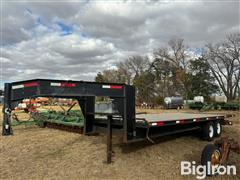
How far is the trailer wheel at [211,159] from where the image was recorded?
5414 mm

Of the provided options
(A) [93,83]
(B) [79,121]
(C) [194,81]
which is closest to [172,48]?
(C) [194,81]

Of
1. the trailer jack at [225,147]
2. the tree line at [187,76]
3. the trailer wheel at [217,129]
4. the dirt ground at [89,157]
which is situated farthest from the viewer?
the tree line at [187,76]

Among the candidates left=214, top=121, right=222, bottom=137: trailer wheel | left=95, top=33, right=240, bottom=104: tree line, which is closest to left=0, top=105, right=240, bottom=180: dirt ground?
left=214, top=121, right=222, bottom=137: trailer wheel

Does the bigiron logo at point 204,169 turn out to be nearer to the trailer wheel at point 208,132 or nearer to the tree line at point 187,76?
the trailer wheel at point 208,132

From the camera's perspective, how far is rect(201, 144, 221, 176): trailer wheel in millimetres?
5414

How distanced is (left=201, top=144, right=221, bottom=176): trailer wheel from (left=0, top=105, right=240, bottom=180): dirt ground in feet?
0.68

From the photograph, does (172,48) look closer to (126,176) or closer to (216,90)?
(216,90)

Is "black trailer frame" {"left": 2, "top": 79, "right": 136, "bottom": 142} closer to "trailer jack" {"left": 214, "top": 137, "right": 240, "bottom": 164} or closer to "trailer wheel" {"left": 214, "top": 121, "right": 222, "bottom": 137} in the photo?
"trailer jack" {"left": 214, "top": 137, "right": 240, "bottom": 164}

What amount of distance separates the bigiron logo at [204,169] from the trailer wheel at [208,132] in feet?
8.59

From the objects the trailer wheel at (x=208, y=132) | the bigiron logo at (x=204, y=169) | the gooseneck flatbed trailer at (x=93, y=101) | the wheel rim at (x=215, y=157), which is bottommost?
the bigiron logo at (x=204, y=169)

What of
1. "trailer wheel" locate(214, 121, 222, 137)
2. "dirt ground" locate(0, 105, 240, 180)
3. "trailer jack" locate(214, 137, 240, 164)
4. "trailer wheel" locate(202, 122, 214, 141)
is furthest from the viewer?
"trailer wheel" locate(214, 121, 222, 137)

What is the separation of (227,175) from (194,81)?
4866cm

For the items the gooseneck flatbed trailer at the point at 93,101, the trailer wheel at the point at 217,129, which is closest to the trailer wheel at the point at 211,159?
the gooseneck flatbed trailer at the point at 93,101

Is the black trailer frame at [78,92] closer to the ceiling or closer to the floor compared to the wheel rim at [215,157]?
closer to the ceiling
